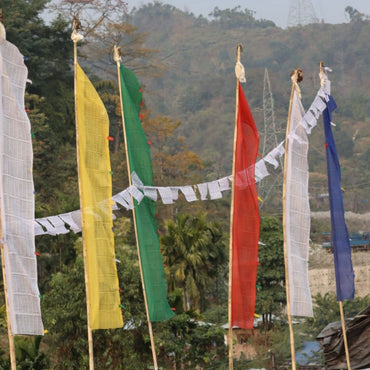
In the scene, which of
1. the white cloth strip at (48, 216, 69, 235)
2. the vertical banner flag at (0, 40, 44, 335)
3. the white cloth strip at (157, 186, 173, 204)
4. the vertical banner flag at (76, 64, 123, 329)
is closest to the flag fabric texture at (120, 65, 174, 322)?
the white cloth strip at (157, 186, 173, 204)

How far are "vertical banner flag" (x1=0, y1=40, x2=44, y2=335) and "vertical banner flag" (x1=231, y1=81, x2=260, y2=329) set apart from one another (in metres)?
2.69

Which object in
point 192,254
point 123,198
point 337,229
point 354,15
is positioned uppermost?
point 354,15

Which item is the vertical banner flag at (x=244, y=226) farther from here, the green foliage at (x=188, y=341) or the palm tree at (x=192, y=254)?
the palm tree at (x=192, y=254)

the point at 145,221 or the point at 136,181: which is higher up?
the point at 136,181

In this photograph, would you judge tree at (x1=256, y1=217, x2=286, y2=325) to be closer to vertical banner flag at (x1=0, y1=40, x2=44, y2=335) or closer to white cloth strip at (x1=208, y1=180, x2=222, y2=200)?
white cloth strip at (x1=208, y1=180, x2=222, y2=200)

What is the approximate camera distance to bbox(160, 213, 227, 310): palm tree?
78.9 feet

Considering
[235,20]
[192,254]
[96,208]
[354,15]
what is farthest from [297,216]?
[235,20]

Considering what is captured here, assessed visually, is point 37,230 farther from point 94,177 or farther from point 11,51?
point 11,51

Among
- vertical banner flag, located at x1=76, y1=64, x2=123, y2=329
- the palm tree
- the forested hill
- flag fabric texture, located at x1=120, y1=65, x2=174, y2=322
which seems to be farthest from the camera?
the forested hill

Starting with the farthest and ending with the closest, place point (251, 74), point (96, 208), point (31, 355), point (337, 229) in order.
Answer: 1. point (251, 74)
2. point (31, 355)
3. point (337, 229)
4. point (96, 208)

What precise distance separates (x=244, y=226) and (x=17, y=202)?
311 centimetres

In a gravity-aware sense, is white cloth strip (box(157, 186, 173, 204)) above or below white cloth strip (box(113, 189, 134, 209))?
above

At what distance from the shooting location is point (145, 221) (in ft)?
40.6

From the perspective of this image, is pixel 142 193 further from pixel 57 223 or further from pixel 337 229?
pixel 337 229
